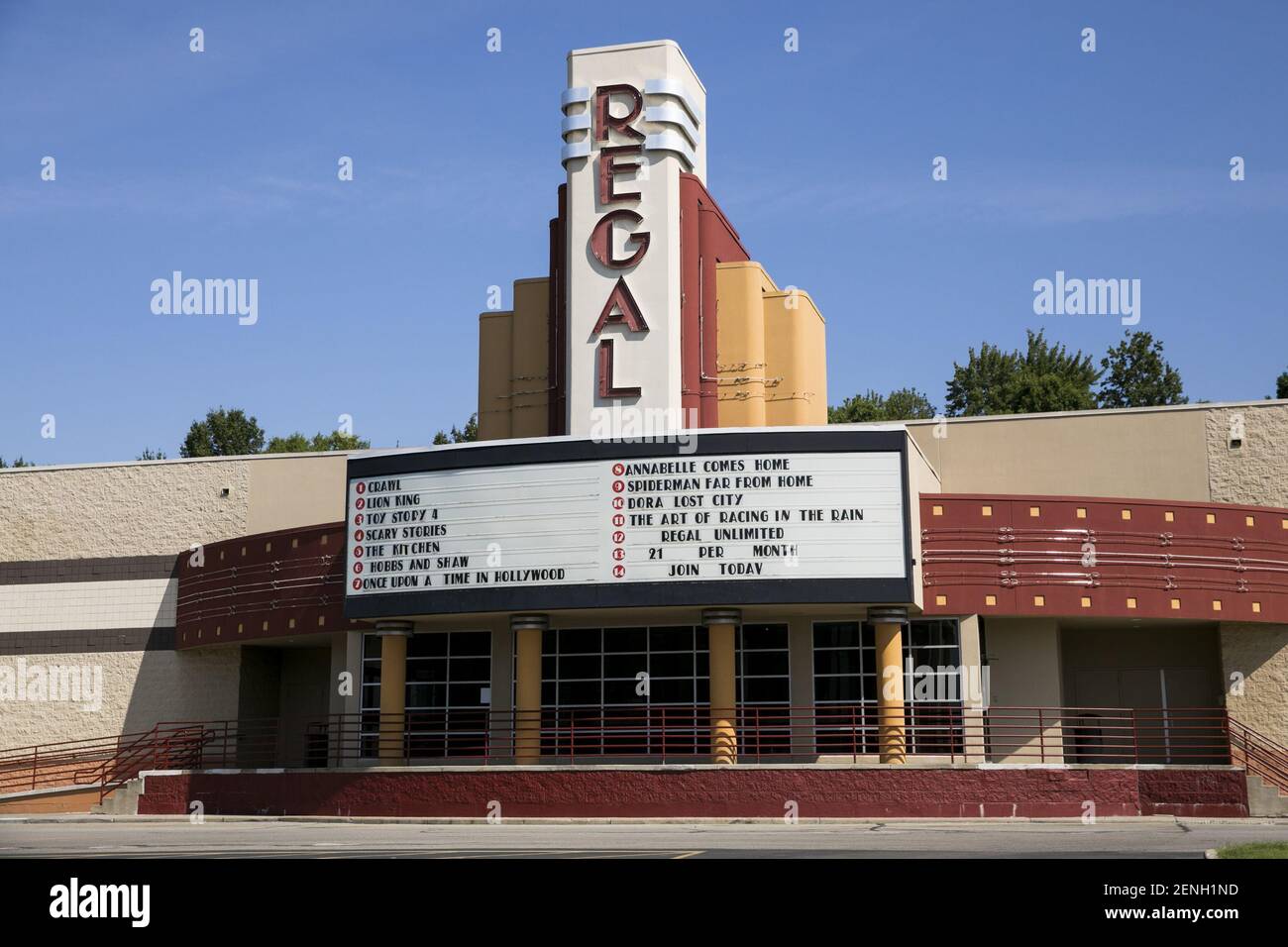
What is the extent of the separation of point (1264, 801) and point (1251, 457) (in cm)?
971

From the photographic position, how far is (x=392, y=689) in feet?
96.7

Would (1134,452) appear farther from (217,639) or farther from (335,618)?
(217,639)

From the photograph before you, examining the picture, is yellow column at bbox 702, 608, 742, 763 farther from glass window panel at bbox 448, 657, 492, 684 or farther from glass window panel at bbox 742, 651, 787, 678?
glass window panel at bbox 448, 657, 492, 684

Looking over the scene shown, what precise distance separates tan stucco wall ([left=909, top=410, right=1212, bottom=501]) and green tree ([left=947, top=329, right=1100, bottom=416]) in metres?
37.8

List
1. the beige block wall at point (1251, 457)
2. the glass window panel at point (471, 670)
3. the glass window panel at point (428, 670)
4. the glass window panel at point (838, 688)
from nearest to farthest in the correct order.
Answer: the glass window panel at point (838, 688)
the glass window panel at point (471, 670)
the glass window panel at point (428, 670)
the beige block wall at point (1251, 457)

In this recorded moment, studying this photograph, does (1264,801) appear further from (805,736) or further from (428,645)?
(428,645)

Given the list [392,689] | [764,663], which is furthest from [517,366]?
[764,663]

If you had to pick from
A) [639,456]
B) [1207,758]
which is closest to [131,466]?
[639,456]

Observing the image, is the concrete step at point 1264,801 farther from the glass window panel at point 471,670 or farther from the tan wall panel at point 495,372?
the tan wall panel at point 495,372

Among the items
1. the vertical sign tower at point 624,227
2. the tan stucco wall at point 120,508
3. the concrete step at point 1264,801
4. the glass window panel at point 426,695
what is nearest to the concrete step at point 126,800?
the glass window panel at point 426,695

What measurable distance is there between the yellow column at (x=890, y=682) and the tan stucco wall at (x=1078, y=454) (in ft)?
25.4

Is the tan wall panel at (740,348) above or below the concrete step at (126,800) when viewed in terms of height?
above

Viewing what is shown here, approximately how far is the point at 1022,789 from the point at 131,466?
2723 cm

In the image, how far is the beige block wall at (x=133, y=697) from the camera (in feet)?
124
